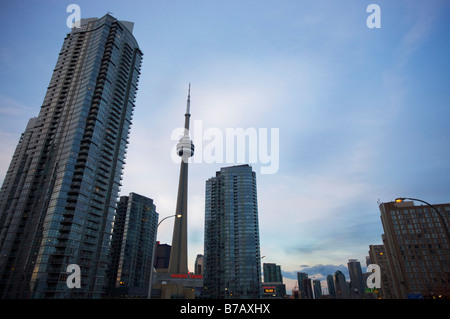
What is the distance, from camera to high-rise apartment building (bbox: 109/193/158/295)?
171000 mm

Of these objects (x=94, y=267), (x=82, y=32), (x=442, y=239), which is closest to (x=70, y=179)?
(x=94, y=267)

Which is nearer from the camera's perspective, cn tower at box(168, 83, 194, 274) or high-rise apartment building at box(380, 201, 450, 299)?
high-rise apartment building at box(380, 201, 450, 299)

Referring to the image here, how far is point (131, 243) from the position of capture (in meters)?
179

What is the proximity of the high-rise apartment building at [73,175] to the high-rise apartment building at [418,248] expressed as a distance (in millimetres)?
129614

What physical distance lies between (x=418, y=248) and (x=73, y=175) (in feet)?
497

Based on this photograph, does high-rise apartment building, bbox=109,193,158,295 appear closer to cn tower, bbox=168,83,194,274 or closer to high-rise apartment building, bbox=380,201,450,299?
cn tower, bbox=168,83,194,274

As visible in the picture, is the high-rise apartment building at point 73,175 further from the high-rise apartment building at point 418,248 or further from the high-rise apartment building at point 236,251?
the high-rise apartment building at point 418,248

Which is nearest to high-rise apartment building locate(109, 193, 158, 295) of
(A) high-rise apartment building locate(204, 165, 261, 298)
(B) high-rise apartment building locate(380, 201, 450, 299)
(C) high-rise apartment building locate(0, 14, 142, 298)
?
(A) high-rise apartment building locate(204, 165, 261, 298)

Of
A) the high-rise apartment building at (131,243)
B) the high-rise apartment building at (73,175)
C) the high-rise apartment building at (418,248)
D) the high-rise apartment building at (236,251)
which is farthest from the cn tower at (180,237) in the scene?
the high-rise apartment building at (418,248)

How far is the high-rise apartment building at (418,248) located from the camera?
119750 mm

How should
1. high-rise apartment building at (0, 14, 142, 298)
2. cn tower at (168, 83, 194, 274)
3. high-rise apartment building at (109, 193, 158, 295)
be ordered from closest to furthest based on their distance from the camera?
high-rise apartment building at (0, 14, 142, 298) → cn tower at (168, 83, 194, 274) → high-rise apartment building at (109, 193, 158, 295)

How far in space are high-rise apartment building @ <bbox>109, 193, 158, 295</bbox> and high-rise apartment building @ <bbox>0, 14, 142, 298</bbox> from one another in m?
75.0

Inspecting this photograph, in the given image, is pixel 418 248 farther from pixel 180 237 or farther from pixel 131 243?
pixel 131 243
